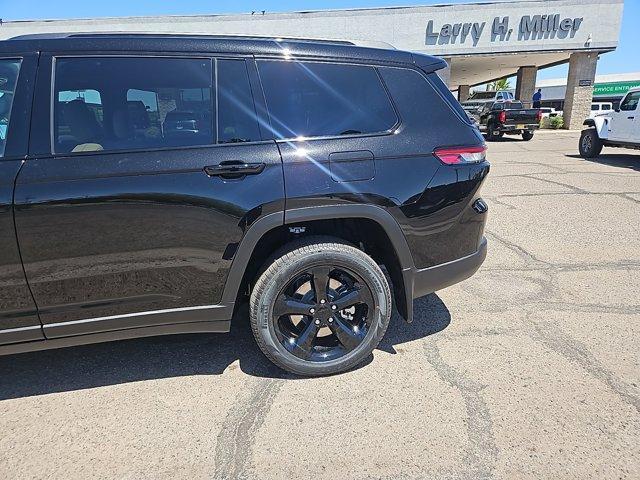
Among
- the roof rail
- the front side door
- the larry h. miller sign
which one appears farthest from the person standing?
the front side door

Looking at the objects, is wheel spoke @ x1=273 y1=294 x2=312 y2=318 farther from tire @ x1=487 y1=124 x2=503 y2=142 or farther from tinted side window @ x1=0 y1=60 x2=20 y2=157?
tire @ x1=487 y1=124 x2=503 y2=142

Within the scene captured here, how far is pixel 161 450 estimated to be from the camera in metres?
2.15

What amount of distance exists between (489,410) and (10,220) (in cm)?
271

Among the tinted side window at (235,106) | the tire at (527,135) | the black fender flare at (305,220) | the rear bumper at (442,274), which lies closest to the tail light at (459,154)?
the black fender flare at (305,220)

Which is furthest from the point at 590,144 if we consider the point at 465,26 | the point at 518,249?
the point at 465,26

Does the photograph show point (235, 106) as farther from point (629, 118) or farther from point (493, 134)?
point (493, 134)

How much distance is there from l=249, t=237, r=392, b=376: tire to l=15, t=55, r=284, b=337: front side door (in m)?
0.30

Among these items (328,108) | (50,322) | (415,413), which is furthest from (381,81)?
(50,322)

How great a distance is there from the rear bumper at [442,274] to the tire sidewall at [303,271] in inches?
8.9

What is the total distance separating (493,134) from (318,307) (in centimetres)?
1927

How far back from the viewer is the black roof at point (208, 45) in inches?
90.0

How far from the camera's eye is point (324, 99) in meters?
2.62

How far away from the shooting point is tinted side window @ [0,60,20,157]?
88.0 inches

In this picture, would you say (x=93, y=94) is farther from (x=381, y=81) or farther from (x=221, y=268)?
(x=381, y=81)
